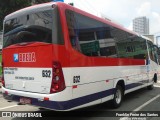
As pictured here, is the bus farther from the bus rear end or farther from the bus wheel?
the bus wheel

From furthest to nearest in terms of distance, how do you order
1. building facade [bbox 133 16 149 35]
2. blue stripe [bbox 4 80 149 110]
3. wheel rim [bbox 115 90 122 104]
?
building facade [bbox 133 16 149 35] → wheel rim [bbox 115 90 122 104] → blue stripe [bbox 4 80 149 110]

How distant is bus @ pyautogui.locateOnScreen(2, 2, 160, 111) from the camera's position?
243 inches

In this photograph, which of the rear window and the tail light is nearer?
the tail light

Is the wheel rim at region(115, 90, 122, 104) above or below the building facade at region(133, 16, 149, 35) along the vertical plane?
below

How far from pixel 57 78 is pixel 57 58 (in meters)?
0.47

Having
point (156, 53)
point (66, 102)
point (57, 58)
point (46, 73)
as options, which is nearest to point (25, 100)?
point (46, 73)

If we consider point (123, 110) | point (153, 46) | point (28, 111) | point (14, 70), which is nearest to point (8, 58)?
point (14, 70)

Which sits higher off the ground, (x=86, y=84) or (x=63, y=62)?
(x=63, y=62)

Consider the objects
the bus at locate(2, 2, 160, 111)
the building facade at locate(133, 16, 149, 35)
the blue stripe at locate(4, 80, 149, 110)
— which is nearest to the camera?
the blue stripe at locate(4, 80, 149, 110)

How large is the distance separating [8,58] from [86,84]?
7.80 feet

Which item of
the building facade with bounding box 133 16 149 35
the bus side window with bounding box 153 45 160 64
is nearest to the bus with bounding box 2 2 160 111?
the bus side window with bounding box 153 45 160 64

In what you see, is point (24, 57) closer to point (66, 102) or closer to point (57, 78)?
point (57, 78)

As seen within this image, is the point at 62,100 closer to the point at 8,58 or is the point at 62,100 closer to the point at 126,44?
the point at 8,58

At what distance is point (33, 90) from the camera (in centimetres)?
657
